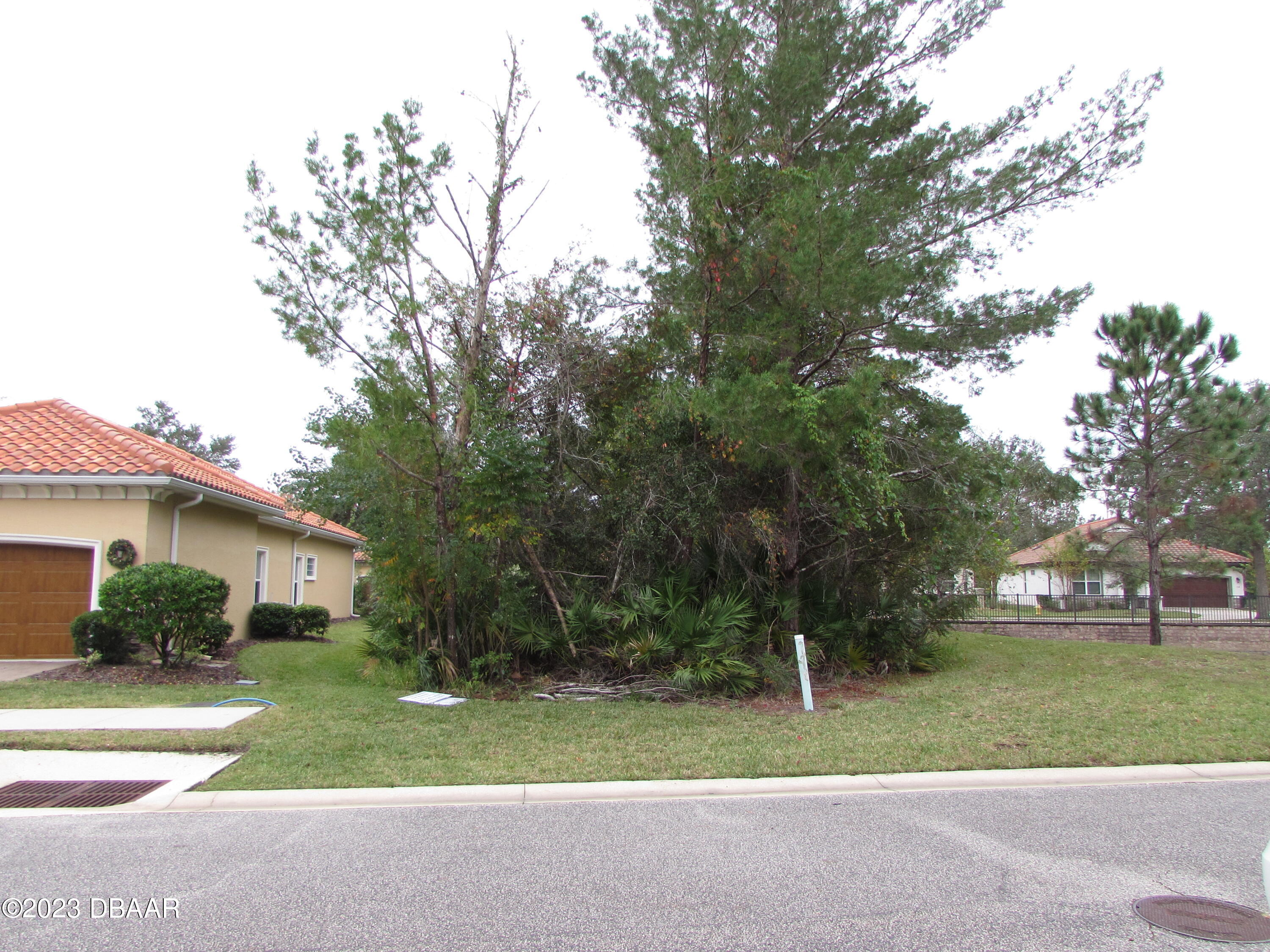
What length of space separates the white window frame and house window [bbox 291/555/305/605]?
188 centimetres

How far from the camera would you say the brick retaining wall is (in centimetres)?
2416

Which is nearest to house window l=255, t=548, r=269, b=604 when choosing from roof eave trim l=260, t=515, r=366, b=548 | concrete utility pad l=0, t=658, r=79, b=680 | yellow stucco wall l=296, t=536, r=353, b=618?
roof eave trim l=260, t=515, r=366, b=548

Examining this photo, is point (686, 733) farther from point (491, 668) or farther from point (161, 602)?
point (161, 602)

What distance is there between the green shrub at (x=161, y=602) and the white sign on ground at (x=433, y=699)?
3818mm

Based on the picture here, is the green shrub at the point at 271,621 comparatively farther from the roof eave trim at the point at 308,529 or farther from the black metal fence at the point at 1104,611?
the black metal fence at the point at 1104,611

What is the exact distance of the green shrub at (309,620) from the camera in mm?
18609

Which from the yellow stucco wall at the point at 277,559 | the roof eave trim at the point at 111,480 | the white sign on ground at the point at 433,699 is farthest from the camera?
the yellow stucco wall at the point at 277,559

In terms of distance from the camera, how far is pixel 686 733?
8.17m

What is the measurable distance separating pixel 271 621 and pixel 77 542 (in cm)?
558

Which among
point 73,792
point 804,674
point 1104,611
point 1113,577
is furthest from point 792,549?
point 1113,577

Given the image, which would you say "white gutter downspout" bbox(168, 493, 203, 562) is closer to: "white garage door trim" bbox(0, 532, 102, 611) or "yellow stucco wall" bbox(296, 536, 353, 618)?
"white garage door trim" bbox(0, 532, 102, 611)

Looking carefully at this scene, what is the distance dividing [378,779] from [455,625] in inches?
206

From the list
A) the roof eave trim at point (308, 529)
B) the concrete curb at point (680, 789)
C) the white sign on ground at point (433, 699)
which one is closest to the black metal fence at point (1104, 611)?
the concrete curb at point (680, 789)

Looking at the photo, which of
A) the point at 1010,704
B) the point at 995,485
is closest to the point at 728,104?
the point at 995,485
